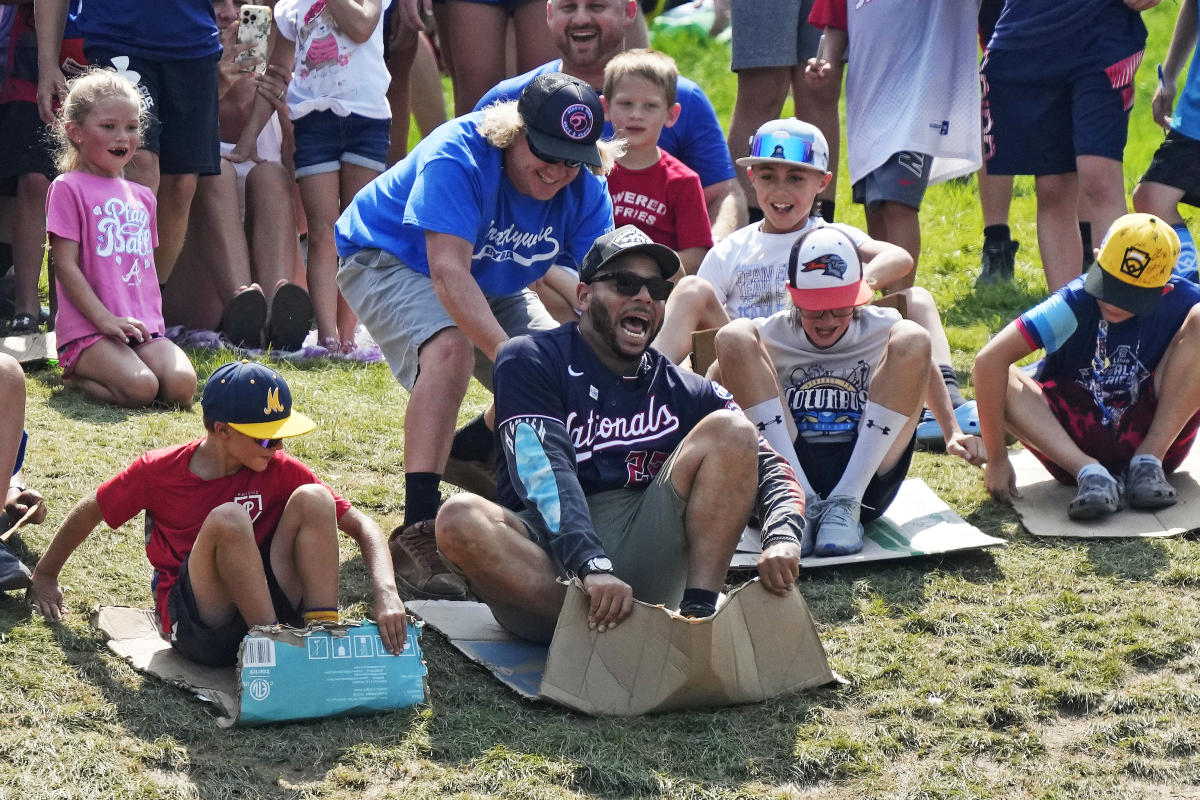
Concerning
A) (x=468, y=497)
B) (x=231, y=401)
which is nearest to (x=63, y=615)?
(x=231, y=401)

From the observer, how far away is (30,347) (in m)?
6.78

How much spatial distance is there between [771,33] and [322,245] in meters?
→ 2.44

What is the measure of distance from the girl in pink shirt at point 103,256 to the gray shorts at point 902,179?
10.1ft

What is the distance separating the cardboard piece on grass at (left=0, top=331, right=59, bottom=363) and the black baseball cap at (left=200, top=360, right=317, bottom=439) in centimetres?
295

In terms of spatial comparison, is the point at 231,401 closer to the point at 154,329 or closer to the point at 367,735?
the point at 367,735

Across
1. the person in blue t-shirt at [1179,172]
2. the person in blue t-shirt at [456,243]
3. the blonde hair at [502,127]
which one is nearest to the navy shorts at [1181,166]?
the person in blue t-shirt at [1179,172]

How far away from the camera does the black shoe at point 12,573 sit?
4.23 metres

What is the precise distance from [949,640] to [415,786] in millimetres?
1642

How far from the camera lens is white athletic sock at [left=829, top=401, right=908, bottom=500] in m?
4.97

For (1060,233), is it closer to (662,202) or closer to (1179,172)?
(1179,172)

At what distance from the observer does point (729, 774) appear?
3543 millimetres

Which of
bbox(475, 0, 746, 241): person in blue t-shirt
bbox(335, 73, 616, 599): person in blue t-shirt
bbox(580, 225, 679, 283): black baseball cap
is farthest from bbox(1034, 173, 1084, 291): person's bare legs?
bbox(580, 225, 679, 283): black baseball cap

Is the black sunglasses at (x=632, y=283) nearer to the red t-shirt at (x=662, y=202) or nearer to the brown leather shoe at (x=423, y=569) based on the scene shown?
the brown leather shoe at (x=423, y=569)

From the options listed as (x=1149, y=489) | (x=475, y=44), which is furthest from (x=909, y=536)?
(x=475, y=44)
